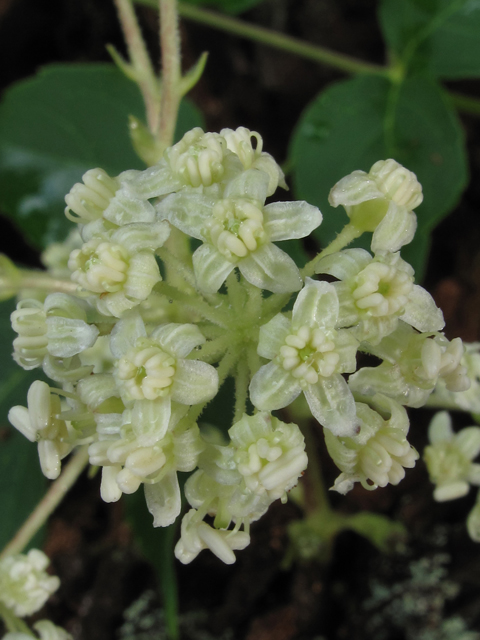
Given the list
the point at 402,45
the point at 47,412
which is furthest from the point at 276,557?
the point at 402,45

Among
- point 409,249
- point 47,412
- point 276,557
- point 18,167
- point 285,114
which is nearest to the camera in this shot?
point 47,412

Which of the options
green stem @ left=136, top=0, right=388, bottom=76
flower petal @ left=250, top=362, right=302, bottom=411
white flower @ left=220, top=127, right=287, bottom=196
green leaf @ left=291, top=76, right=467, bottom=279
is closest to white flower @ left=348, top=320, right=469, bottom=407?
flower petal @ left=250, top=362, right=302, bottom=411

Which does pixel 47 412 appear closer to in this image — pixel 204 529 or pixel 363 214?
pixel 204 529

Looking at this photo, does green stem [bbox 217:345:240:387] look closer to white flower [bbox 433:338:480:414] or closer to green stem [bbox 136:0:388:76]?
white flower [bbox 433:338:480:414]

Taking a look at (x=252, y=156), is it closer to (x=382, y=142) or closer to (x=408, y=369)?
(x=408, y=369)

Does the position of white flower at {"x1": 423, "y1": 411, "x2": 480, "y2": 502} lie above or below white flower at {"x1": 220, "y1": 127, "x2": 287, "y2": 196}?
below
